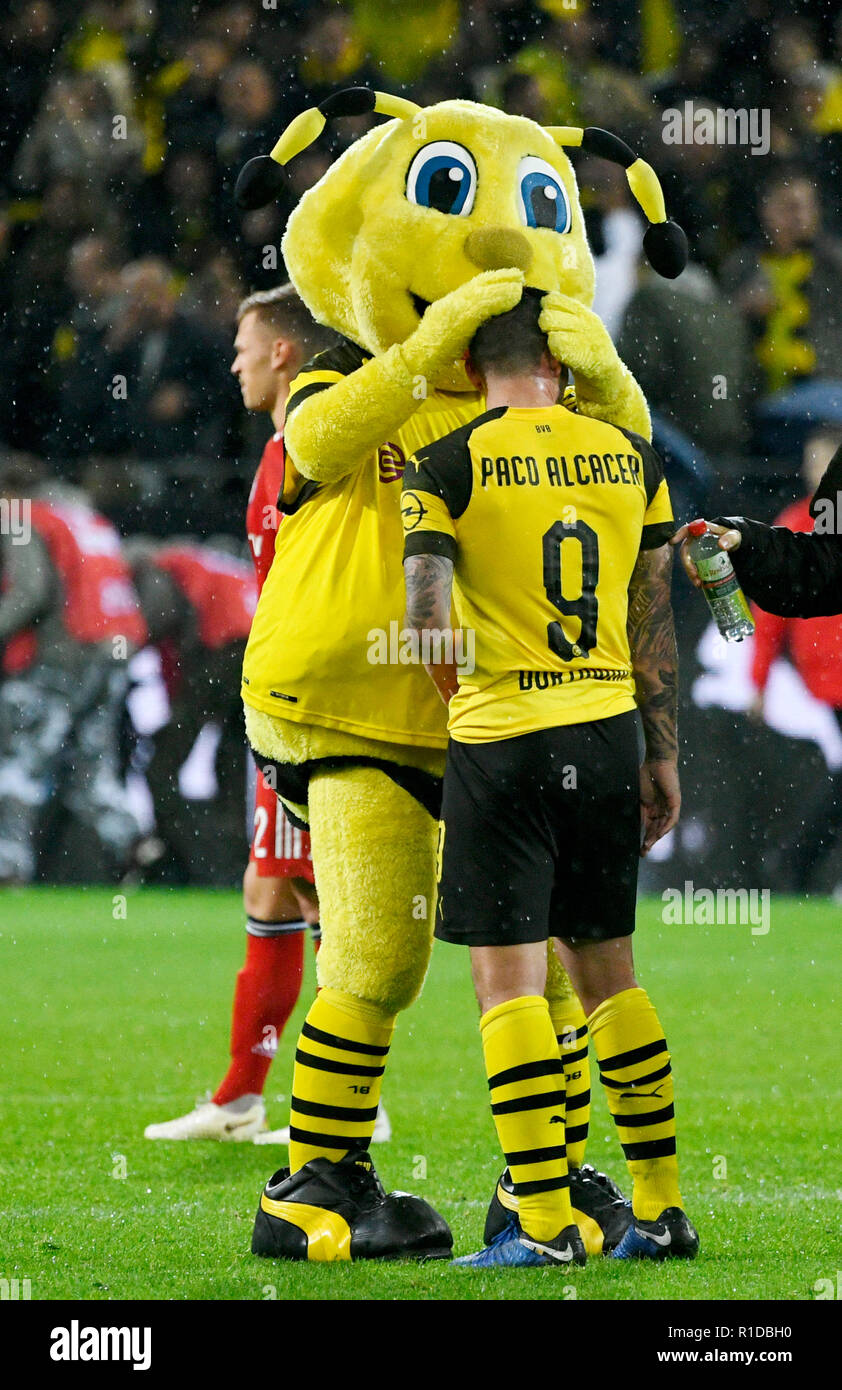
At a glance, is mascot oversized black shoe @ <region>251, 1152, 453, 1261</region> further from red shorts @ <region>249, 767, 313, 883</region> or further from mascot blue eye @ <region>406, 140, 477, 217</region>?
mascot blue eye @ <region>406, 140, 477, 217</region>

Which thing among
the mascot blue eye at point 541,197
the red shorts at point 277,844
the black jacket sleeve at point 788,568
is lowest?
the red shorts at point 277,844

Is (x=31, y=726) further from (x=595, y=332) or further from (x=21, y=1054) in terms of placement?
(x=595, y=332)

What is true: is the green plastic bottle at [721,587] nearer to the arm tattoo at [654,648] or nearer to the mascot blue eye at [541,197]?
the arm tattoo at [654,648]

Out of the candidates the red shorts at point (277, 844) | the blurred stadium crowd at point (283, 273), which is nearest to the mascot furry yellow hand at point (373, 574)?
the red shorts at point (277, 844)

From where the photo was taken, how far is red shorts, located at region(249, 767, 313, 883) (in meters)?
3.55

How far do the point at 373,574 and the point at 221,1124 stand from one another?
143cm

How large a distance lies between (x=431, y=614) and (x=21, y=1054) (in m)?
2.47

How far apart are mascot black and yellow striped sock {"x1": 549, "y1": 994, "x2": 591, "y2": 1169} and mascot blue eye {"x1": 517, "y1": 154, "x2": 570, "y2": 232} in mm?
1224

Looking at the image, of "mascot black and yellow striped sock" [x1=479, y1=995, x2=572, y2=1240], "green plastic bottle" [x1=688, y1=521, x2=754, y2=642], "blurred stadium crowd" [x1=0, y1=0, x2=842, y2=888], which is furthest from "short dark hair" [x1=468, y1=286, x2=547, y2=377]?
"blurred stadium crowd" [x1=0, y1=0, x2=842, y2=888]

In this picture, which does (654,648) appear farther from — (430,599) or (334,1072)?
(334,1072)

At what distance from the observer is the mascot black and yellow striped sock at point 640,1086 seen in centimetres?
258

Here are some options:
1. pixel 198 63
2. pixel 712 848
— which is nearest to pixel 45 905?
pixel 712 848

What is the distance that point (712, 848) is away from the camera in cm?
688

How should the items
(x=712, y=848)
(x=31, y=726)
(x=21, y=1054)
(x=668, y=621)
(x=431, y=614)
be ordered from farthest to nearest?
1. (x=31, y=726)
2. (x=712, y=848)
3. (x=21, y=1054)
4. (x=668, y=621)
5. (x=431, y=614)
